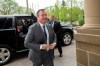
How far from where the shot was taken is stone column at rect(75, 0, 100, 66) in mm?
4121

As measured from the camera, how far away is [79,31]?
15.3ft

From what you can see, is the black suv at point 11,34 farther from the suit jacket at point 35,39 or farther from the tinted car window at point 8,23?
the suit jacket at point 35,39

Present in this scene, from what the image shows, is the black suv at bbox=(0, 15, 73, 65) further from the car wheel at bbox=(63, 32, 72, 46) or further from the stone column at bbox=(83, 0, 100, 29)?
the stone column at bbox=(83, 0, 100, 29)

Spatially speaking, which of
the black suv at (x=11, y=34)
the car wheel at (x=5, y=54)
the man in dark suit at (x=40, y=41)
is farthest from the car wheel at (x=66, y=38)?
the man in dark suit at (x=40, y=41)

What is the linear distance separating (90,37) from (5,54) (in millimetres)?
4033

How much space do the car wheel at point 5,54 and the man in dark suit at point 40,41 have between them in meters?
3.80

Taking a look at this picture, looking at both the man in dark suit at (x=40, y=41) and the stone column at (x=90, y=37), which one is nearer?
the man in dark suit at (x=40, y=41)

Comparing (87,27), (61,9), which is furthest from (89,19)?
(61,9)

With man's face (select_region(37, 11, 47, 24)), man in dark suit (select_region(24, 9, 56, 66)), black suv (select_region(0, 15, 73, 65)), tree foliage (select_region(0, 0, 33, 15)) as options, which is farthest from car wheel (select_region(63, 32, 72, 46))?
Answer: tree foliage (select_region(0, 0, 33, 15))

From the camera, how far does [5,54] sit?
285 inches

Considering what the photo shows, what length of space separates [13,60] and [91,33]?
437 centimetres

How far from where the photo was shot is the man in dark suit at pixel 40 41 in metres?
3.45

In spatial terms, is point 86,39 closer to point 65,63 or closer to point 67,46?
point 65,63

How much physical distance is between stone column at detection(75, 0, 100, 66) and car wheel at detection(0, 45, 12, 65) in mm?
3438
